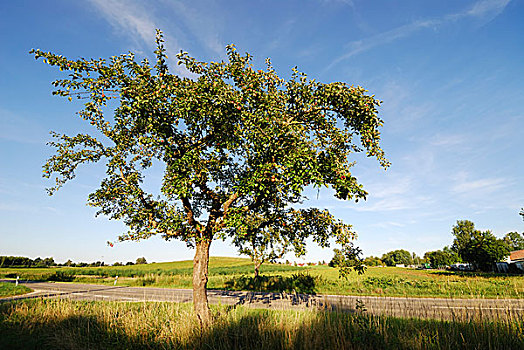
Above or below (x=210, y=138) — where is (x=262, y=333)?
below

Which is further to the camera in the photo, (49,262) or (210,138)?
(49,262)

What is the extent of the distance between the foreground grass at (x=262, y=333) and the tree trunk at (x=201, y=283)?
1074mm

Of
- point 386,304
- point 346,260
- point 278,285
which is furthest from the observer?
point 278,285

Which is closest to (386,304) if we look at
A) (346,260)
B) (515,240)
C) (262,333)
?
(346,260)

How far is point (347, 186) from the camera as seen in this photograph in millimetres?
8633

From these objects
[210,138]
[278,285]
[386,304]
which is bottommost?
[278,285]

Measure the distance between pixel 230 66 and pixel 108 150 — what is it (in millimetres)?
6512

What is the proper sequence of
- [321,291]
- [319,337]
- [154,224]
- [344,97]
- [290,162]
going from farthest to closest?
[321,291] → [154,224] → [344,97] → [290,162] → [319,337]

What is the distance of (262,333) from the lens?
7.32m

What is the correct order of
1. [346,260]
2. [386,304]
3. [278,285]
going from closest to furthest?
[346,260], [386,304], [278,285]

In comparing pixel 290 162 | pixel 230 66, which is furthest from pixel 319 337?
pixel 230 66

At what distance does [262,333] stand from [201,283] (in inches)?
176

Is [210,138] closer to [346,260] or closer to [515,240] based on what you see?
[346,260]

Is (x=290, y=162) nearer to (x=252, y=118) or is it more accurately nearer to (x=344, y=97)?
(x=252, y=118)
